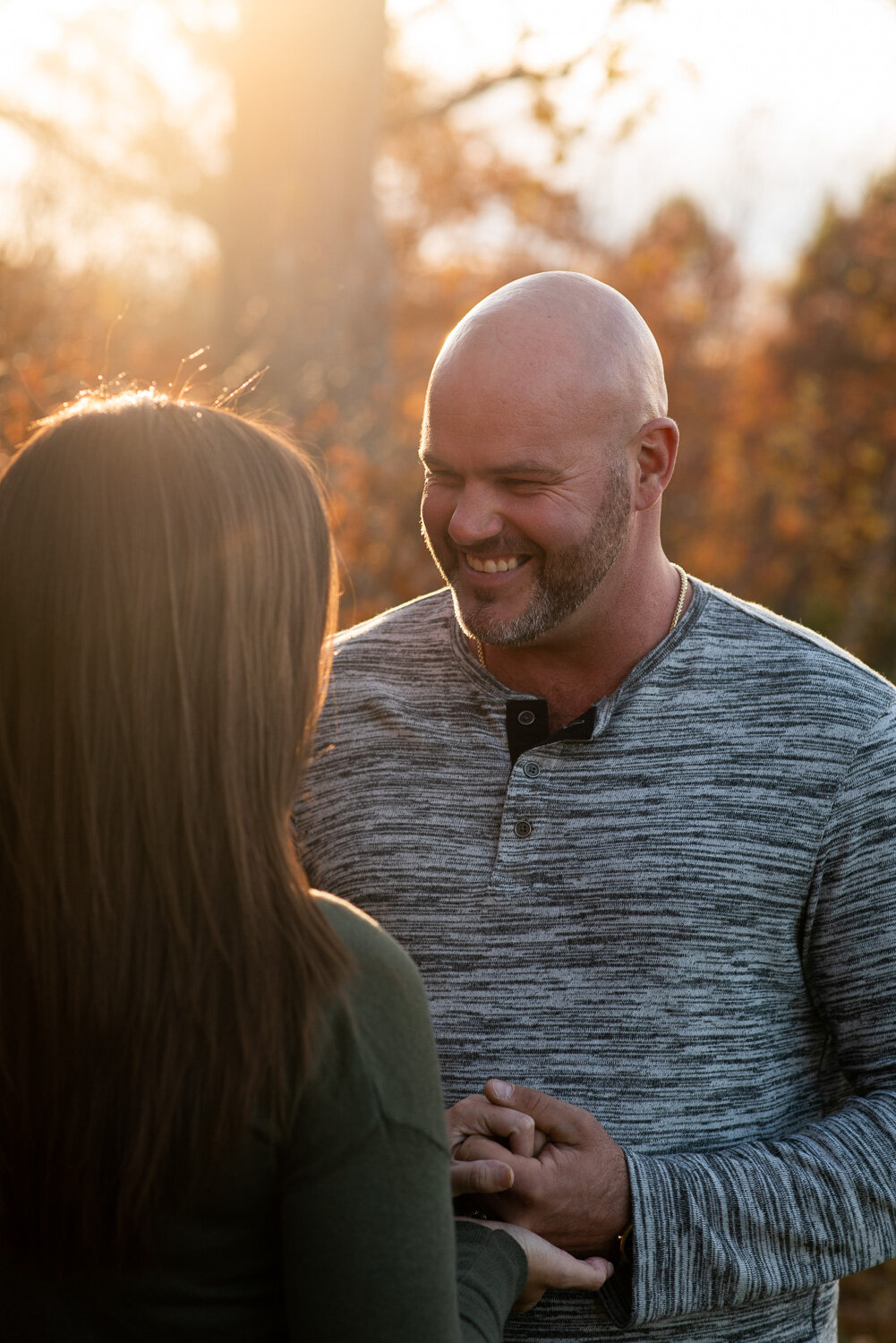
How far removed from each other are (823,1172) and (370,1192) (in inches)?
38.0

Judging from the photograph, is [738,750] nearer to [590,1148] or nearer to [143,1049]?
[590,1148]

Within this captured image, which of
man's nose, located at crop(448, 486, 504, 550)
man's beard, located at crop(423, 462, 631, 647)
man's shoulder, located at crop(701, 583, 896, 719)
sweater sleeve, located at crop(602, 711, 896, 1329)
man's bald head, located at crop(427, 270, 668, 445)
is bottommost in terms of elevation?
sweater sleeve, located at crop(602, 711, 896, 1329)

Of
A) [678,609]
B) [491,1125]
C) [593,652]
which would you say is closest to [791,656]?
[678,609]

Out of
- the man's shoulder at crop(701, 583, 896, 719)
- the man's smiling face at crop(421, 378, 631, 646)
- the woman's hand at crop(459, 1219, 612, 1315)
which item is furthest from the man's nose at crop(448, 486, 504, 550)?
the woman's hand at crop(459, 1219, 612, 1315)

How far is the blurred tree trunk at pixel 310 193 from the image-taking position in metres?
5.73

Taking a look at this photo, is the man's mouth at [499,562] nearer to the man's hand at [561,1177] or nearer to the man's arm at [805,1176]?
the man's arm at [805,1176]

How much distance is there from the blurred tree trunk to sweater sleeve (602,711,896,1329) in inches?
159

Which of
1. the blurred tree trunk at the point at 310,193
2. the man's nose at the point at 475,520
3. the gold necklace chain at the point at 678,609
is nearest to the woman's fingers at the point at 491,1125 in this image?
the gold necklace chain at the point at 678,609

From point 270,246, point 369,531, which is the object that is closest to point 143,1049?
point 369,531

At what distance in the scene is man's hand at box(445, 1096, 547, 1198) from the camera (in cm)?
166

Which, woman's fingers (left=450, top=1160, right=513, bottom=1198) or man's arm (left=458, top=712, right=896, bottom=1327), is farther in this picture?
man's arm (left=458, top=712, right=896, bottom=1327)

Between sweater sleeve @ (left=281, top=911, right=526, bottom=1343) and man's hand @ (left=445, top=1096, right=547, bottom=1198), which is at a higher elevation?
sweater sleeve @ (left=281, top=911, right=526, bottom=1343)

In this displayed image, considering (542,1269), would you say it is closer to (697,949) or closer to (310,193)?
(697,949)

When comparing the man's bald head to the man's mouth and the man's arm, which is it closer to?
the man's mouth
